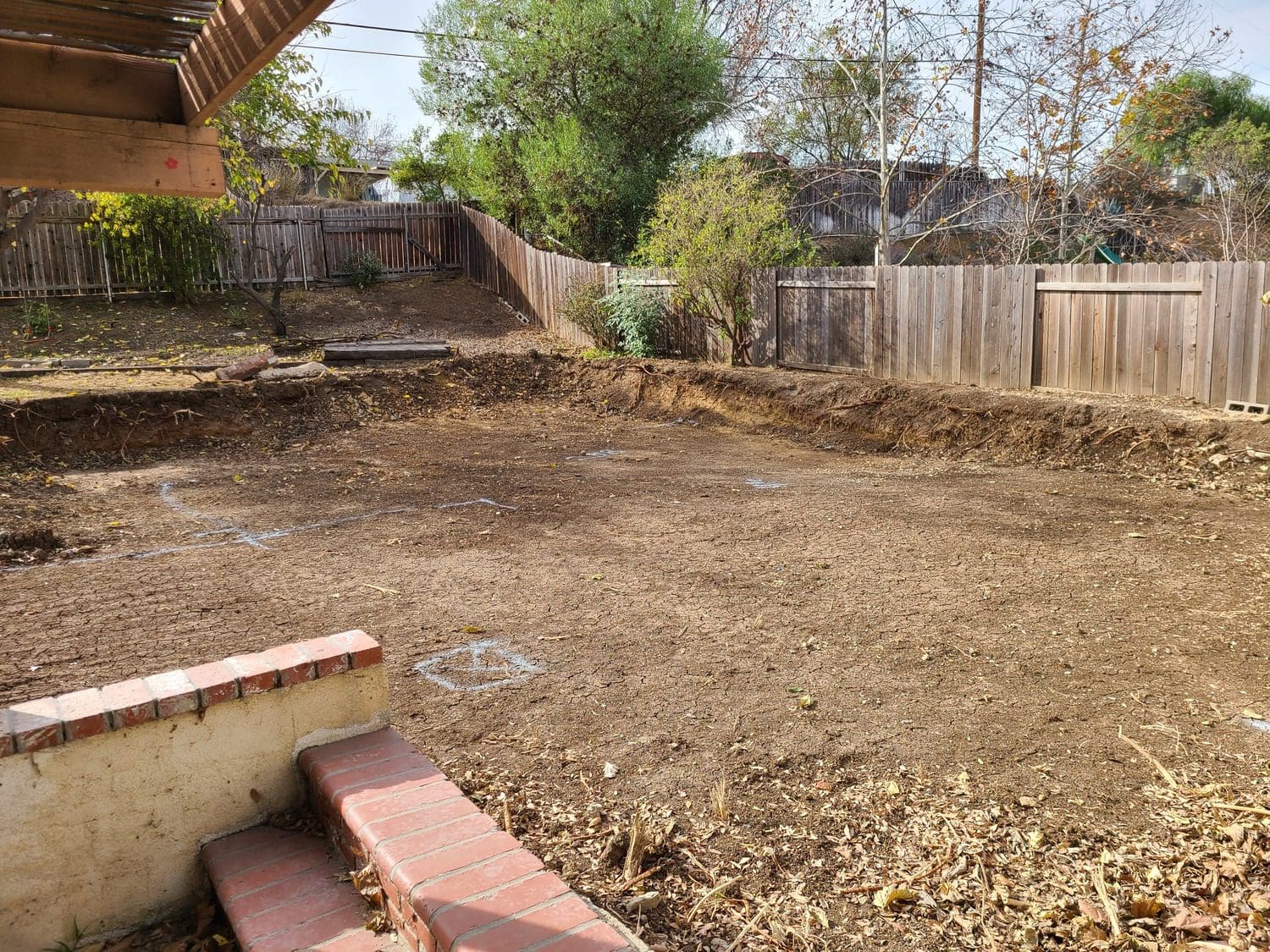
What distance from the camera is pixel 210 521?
789cm

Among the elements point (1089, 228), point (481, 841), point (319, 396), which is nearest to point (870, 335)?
point (1089, 228)

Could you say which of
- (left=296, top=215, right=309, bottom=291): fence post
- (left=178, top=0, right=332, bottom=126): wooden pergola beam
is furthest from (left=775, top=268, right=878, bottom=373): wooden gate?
(left=296, top=215, right=309, bottom=291): fence post

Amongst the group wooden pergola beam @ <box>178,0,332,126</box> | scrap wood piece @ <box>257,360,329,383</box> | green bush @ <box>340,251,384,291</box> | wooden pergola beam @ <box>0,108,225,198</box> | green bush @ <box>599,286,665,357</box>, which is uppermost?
green bush @ <box>340,251,384,291</box>

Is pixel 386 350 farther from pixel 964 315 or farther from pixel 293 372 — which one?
pixel 964 315

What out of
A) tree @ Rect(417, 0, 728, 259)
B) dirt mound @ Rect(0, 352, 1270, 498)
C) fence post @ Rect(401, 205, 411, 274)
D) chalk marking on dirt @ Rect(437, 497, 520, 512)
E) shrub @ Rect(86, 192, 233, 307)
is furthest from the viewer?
fence post @ Rect(401, 205, 411, 274)

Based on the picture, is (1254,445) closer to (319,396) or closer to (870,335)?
(870,335)

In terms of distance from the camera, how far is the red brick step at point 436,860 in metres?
2.07

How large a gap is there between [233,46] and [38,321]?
16.1 m

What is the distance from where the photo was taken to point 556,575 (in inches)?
249

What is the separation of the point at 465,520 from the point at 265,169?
70.9 ft

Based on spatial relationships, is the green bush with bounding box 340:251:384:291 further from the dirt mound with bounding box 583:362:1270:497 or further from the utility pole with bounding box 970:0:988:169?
the utility pole with bounding box 970:0:988:169

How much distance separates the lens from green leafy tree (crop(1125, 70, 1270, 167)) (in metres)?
13.9

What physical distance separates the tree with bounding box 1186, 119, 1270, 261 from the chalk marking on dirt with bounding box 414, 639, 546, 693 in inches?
598

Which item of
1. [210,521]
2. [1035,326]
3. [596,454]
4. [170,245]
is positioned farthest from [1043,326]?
[170,245]
